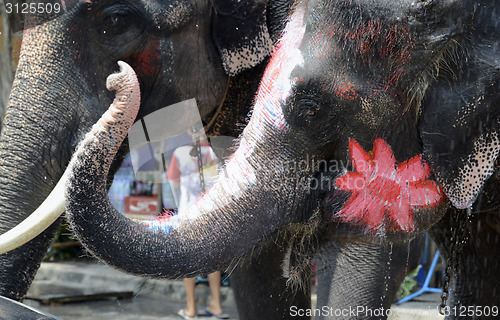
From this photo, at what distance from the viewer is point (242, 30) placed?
2.82 meters

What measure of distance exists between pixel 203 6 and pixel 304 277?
106 centimetres

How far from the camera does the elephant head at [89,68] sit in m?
2.48

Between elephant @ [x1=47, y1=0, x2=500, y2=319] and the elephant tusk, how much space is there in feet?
0.12

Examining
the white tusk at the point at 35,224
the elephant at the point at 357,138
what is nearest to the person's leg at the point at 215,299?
the white tusk at the point at 35,224

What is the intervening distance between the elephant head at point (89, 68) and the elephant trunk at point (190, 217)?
0.84 metres

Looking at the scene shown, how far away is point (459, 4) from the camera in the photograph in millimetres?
1755

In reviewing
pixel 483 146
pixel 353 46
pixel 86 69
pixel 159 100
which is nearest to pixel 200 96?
pixel 159 100

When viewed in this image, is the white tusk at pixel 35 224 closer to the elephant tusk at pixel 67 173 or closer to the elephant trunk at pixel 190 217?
the elephant tusk at pixel 67 173

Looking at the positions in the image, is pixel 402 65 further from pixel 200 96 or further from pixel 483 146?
pixel 200 96

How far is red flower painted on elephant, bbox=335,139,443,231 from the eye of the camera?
6.13ft

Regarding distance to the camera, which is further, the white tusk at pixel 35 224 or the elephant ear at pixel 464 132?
the white tusk at pixel 35 224

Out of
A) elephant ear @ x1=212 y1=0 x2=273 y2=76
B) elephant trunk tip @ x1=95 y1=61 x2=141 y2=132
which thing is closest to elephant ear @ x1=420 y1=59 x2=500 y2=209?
elephant trunk tip @ x1=95 y1=61 x2=141 y2=132

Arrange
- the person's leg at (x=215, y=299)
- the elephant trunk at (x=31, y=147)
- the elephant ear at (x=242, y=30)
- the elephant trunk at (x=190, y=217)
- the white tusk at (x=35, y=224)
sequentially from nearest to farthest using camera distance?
the elephant trunk at (x=190, y=217), the white tusk at (x=35, y=224), the elephant trunk at (x=31, y=147), the elephant ear at (x=242, y=30), the person's leg at (x=215, y=299)

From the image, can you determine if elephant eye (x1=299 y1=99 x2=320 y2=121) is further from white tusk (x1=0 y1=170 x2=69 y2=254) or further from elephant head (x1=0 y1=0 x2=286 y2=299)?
elephant head (x1=0 y1=0 x2=286 y2=299)
